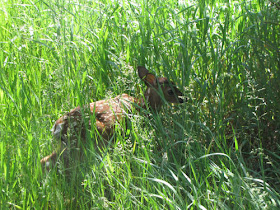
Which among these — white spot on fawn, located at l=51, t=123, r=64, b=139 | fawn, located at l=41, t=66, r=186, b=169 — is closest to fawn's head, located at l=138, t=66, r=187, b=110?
fawn, located at l=41, t=66, r=186, b=169

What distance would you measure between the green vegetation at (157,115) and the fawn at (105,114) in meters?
0.10

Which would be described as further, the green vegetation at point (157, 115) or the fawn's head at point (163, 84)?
the fawn's head at point (163, 84)

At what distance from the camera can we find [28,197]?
2613 mm

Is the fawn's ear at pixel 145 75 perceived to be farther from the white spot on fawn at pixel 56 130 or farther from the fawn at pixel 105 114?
the white spot on fawn at pixel 56 130

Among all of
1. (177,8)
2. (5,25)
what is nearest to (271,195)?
(177,8)

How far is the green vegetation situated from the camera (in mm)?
2730

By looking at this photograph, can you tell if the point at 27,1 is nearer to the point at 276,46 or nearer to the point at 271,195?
the point at 276,46

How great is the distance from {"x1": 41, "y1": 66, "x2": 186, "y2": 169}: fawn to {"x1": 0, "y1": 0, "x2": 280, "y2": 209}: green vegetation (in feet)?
0.32

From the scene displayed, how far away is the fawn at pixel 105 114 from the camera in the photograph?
128 inches

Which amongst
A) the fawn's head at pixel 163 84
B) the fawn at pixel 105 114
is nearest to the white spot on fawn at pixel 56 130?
the fawn at pixel 105 114

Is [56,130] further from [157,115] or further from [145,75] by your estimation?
[145,75]

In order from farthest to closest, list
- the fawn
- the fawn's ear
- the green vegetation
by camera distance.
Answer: the fawn's ear → the fawn → the green vegetation

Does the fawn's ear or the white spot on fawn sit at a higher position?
the fawn's ear

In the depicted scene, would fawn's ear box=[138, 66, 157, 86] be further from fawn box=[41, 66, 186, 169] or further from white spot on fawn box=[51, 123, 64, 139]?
white spot on fawn box=[51, 123, 64, 139]
